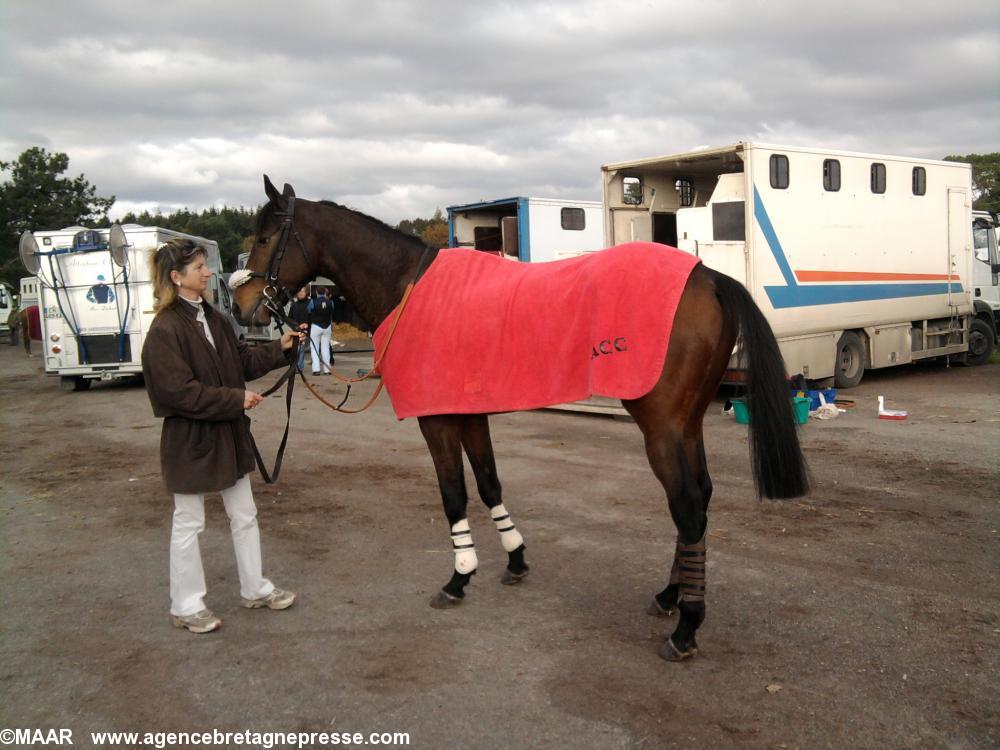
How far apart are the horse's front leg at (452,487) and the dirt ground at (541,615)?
0.10 metres

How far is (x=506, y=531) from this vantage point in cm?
457

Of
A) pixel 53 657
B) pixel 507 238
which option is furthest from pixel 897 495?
pixel 507 238

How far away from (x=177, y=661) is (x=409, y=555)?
1745 mm

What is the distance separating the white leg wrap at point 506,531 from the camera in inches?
179

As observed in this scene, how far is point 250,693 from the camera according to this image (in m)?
3.36

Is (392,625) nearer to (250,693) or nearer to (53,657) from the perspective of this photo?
(250,693)

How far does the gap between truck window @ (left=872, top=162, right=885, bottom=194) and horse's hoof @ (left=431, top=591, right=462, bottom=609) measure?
10720 mm

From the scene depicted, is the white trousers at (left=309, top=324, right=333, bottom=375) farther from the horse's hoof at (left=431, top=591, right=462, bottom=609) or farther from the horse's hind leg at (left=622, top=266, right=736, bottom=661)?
the horse's hind leg at (left=622, top=266, right=736, bottom=661)

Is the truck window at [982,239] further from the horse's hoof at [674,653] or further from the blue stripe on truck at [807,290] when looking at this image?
the horse's hoof at [674,653]

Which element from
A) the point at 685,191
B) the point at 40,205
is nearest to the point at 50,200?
the point at 40,205

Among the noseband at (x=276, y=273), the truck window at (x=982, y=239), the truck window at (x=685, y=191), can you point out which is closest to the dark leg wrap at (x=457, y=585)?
the noseband at (x=276, y=273)

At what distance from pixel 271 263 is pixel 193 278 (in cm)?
53

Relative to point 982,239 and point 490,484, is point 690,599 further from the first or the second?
point 982,239

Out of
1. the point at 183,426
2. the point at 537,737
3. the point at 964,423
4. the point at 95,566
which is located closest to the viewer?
the point at 537,737
